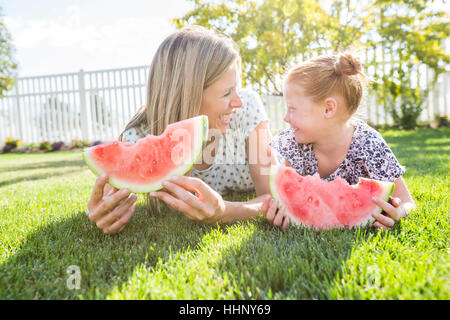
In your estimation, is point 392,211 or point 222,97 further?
point 222,97

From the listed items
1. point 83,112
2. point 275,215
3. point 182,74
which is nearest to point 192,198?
point 275,215

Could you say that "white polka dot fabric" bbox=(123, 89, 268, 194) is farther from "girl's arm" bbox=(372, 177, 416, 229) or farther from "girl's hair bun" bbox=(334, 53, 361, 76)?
"girl's arm" bbox=(372, 177, 416, 229)

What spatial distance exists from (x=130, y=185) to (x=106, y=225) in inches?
10.5

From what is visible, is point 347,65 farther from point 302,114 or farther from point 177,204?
point 177,204

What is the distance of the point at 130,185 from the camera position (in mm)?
1914

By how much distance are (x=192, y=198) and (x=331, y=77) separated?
4.81 ft

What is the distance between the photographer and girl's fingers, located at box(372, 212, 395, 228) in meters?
1.86

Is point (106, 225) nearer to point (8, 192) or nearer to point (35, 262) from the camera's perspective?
point (35, 262)

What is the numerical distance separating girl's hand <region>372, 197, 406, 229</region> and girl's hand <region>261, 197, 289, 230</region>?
48cm

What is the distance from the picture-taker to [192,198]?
183cm

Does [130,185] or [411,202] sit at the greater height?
[130,185]

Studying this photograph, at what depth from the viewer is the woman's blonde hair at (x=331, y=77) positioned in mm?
2539

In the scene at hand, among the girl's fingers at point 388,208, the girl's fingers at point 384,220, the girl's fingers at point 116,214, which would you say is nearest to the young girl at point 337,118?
the girl's fingers at point 388,208
